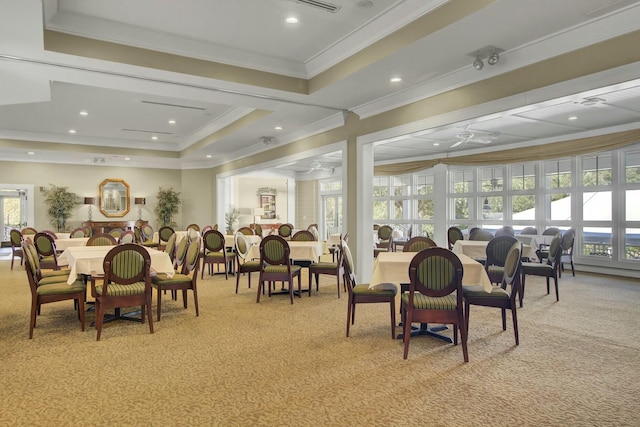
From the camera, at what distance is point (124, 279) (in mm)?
4488

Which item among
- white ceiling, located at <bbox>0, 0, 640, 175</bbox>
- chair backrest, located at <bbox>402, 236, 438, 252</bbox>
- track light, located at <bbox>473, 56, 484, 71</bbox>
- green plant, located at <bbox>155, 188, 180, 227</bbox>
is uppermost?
white ceiling, located at <bbox>0, 0, 640, 175</bbox>

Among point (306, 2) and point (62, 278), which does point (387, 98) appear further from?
point (62, 278)

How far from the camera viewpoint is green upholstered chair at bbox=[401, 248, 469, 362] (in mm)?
3725

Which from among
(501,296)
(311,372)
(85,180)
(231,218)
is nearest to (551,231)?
(501,296)

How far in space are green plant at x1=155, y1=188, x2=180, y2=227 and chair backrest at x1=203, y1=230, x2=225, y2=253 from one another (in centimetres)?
681

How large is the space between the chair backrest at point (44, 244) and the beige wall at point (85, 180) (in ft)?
21.3

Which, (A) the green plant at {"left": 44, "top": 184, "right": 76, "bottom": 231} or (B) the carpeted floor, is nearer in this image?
(B) the carpeted floor

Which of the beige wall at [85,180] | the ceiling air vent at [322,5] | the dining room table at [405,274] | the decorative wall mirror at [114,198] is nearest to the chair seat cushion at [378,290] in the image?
the dining room table at [405,274]

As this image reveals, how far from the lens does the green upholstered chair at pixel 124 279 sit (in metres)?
4.41

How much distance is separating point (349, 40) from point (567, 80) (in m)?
2.56

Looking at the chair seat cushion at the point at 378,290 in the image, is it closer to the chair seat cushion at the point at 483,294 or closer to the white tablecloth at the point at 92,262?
the chair seat cushion at the point at 483,294

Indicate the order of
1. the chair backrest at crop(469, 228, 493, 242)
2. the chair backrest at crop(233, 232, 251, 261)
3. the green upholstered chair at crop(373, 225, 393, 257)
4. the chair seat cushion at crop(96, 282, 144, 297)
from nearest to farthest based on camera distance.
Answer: the chair seat cushion at crop(96, 282, 144, 297) → the chair backrest at crop(233, 232, 251, 261) → the chair backrest at crop(469, 228, 493, 242) → the green upholstered chair at crop(373, 225, 393, 257)

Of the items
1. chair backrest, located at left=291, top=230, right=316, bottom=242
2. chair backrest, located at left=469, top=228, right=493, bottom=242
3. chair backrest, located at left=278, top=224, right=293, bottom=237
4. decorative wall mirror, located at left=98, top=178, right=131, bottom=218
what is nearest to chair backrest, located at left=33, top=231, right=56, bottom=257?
chair backrest, located at left=291, top=230, right=316, bottom=242

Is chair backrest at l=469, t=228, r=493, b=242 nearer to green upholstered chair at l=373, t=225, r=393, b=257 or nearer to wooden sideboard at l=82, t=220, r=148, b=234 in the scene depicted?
green upholstered chair at l=373, t=225, r=393, b=257
